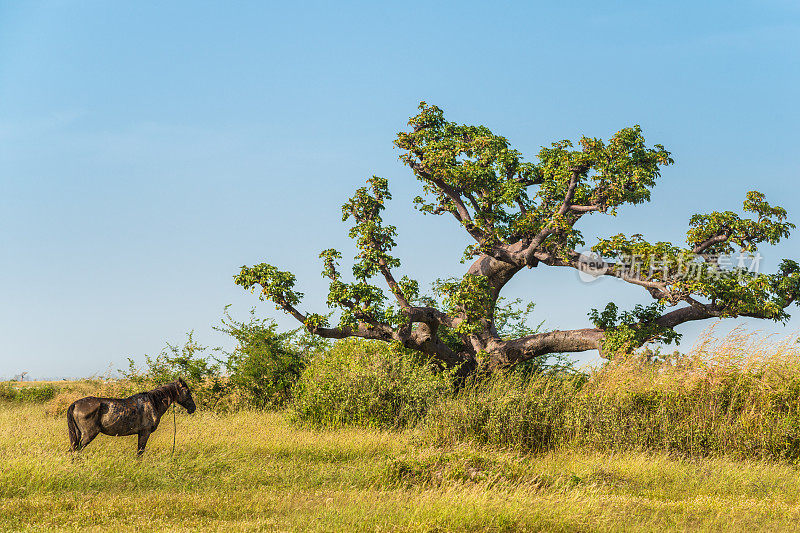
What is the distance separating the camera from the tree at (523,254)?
17844 millimetres

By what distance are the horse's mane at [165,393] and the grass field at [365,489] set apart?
3.26ft

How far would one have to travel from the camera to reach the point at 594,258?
1931 cm

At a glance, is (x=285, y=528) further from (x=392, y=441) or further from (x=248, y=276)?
(x=248, y=276)

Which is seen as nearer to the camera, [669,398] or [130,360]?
[669,398]

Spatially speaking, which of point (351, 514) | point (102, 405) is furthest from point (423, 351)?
point (351, 514)

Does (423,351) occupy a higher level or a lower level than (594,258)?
lower

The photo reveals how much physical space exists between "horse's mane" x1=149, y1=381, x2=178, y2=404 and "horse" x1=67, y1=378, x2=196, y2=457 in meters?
0.02

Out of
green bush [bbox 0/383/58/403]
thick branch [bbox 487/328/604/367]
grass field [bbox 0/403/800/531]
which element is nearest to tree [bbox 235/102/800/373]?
thick branch [bbox 487/328/604/367]

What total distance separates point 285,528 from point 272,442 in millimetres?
5839

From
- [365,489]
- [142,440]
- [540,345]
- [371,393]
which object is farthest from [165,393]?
[540,345]

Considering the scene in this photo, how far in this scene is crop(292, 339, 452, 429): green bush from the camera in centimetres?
1588

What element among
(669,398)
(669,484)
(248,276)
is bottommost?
(669,484)

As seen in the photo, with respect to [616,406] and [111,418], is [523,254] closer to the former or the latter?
[616,406]

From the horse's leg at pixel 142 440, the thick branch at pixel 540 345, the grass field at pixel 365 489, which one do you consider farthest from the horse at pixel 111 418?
the thick branch at pixel 540 345
